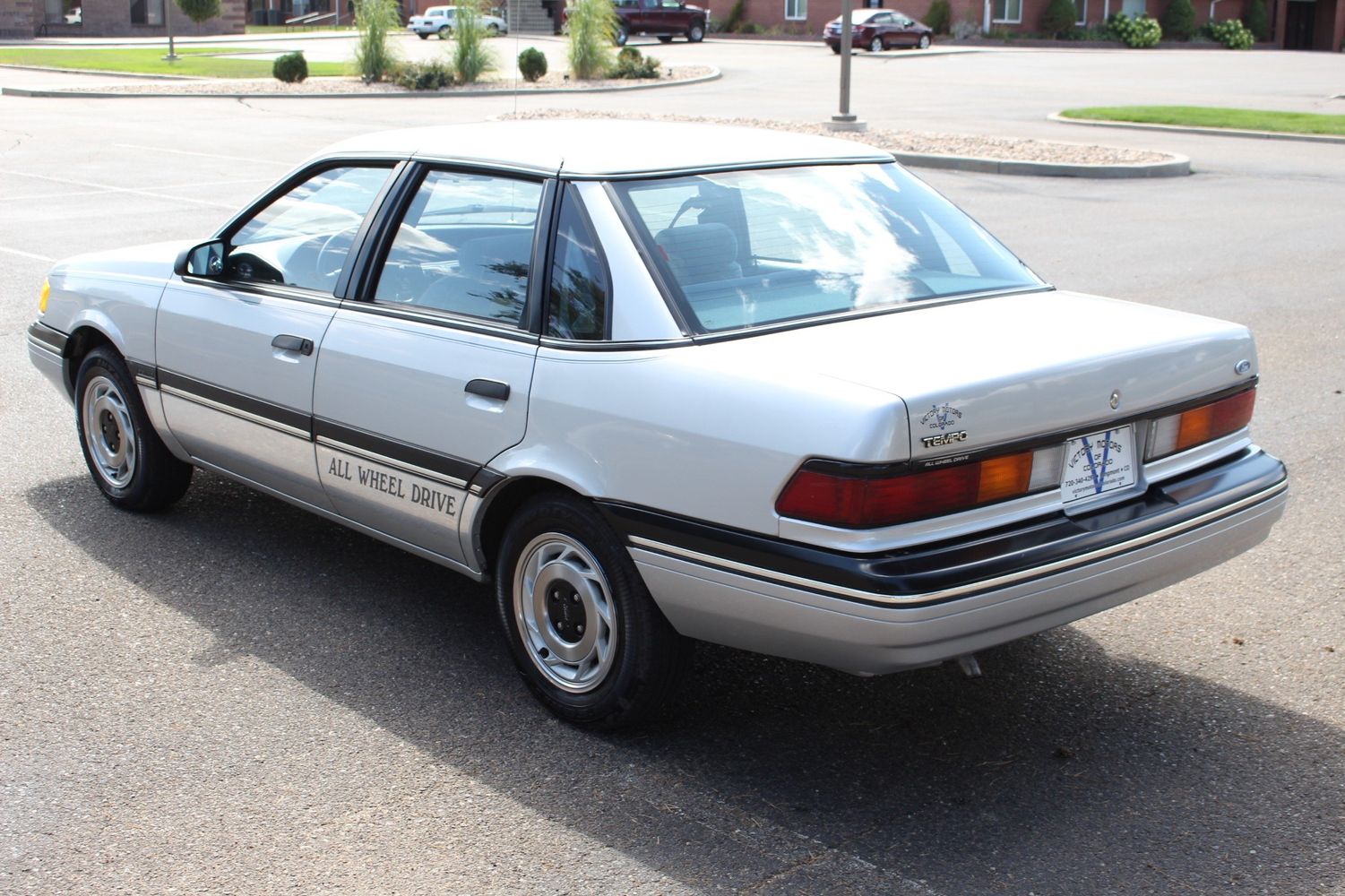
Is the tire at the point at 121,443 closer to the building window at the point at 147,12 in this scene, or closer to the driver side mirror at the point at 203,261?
the driver side mirror at the point at 203,261

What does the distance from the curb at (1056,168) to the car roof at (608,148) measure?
14408 mm

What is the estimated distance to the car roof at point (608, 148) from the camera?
4223 millimetres

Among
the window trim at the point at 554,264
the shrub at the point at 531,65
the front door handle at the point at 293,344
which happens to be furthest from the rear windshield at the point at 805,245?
the shrub at the point at 531,65

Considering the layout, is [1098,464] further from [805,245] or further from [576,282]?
[576,282]

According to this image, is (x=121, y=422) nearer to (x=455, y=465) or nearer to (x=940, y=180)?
(x=455, y=465)

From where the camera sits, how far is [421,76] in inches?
1352

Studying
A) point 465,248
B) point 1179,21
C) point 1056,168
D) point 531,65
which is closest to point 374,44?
point 531,65

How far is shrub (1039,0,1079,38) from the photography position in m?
59.5

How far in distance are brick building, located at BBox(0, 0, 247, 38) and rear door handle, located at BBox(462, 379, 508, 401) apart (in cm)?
6724

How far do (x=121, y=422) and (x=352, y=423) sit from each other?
1703 millimetres

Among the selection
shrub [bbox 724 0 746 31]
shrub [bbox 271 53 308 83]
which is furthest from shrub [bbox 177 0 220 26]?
shrub [bbox 724 0 746 31]

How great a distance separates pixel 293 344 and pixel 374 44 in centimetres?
3292

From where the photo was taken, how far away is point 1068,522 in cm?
368

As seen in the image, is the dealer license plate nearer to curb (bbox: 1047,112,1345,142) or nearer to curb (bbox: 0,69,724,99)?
curb (bbox: 1047,112,1345,142)
